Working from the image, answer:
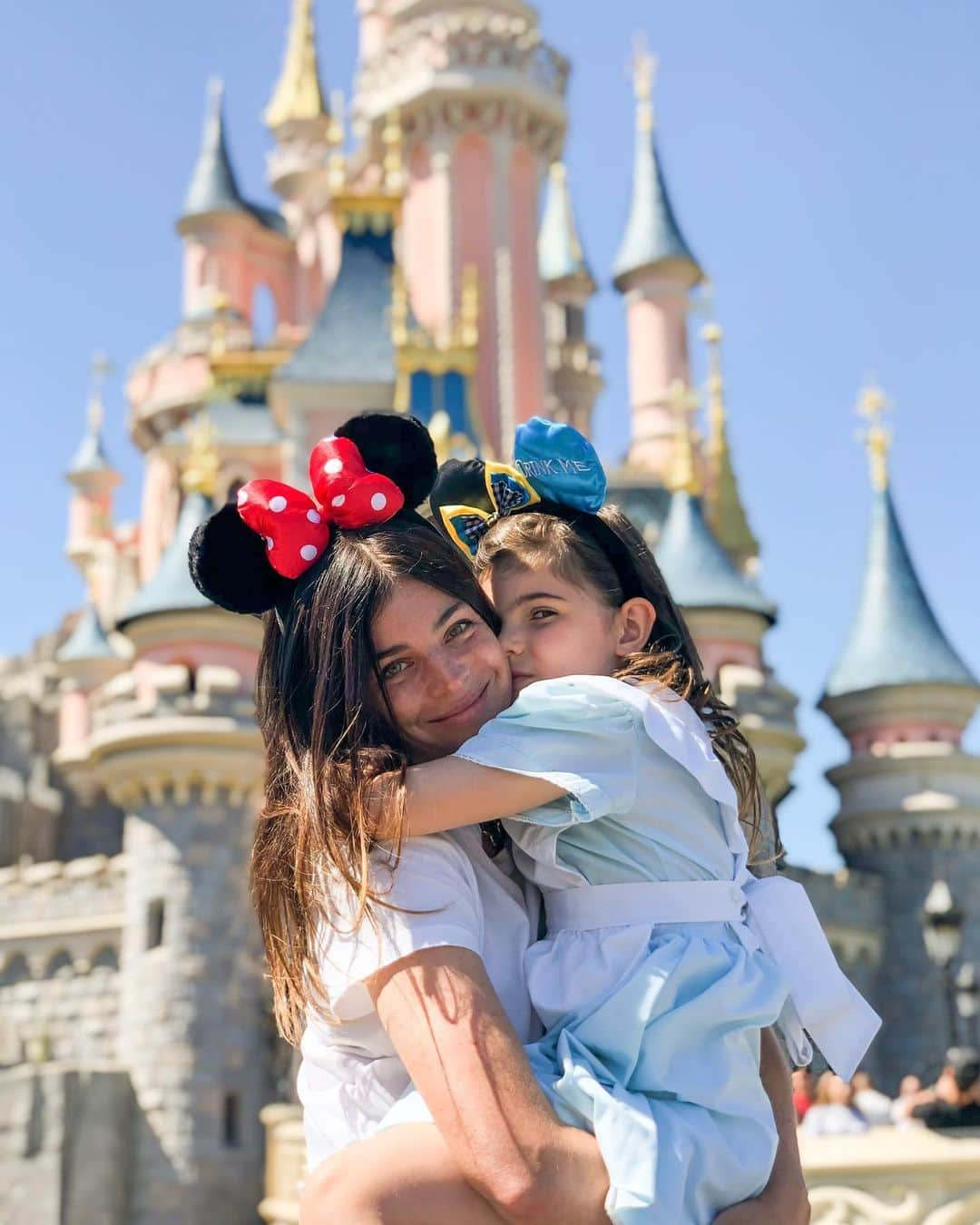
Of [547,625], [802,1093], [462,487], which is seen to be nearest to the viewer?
[547,625]

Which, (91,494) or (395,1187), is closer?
(395,1187)

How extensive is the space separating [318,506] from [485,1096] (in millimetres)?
903

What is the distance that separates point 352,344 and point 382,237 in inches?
75.5

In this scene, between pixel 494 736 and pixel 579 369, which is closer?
pixel 494 736

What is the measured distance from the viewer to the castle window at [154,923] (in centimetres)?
1756

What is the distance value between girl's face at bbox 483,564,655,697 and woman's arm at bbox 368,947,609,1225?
0.57 meters

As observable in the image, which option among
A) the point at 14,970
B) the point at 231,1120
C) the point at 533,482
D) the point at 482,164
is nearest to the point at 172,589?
the point at 14,970

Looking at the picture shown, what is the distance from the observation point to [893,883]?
20.8 m

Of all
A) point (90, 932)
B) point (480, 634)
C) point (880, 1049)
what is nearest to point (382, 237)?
point (90, 932)

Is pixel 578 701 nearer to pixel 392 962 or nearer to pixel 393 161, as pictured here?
pixel 392 962

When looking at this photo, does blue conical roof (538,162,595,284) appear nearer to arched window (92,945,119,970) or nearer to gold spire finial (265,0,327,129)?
gold spire finial (265,0,327,129)

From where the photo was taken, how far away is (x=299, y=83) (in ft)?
103

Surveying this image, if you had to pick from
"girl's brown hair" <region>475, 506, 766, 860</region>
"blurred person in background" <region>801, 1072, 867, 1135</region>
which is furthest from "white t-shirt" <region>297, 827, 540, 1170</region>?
"blurred person in background" <region>801, 1072, 867, 1135</region>

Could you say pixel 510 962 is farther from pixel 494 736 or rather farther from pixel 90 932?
pixel 90 932
